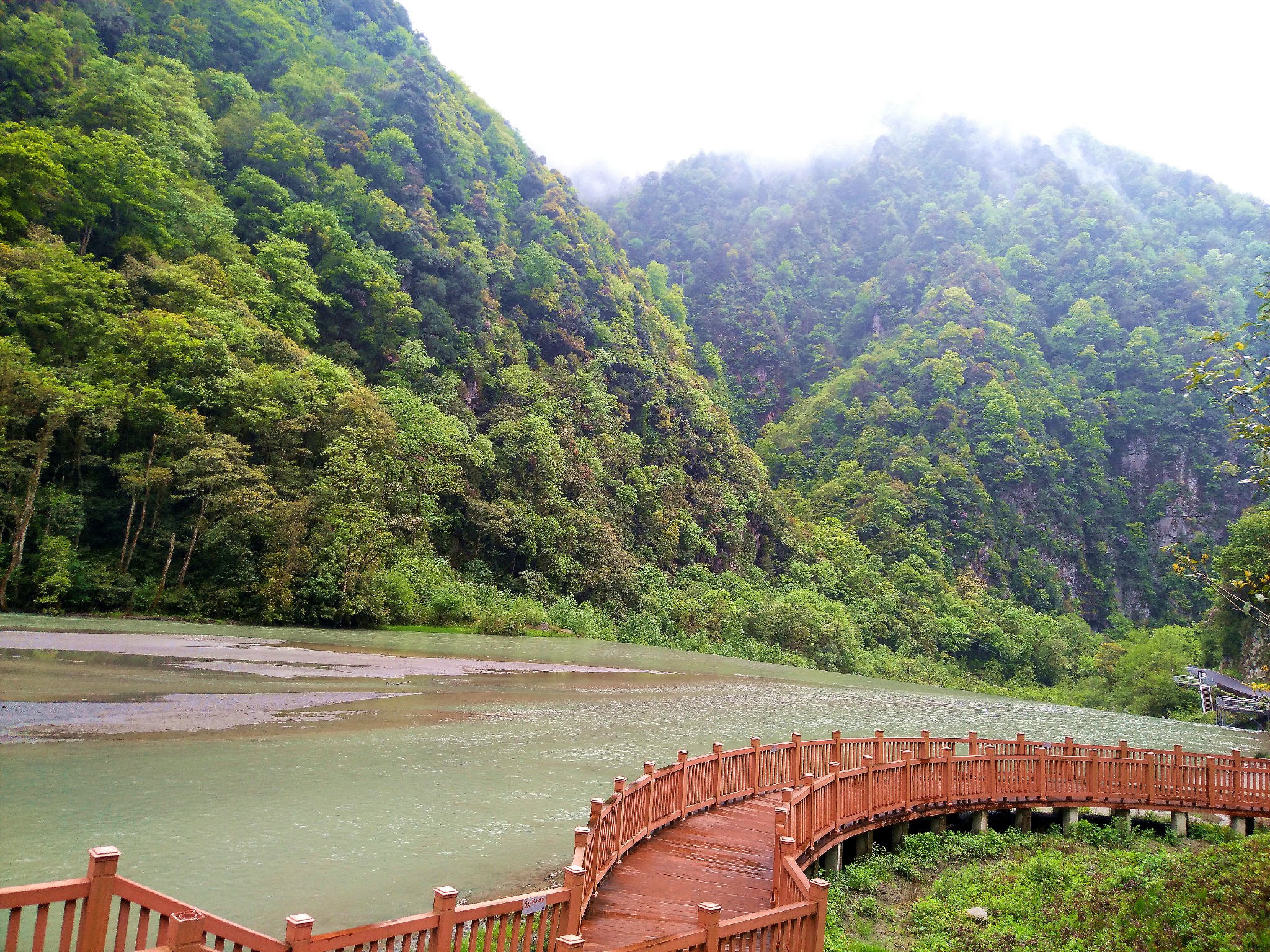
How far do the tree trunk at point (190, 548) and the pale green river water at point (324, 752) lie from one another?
353cm

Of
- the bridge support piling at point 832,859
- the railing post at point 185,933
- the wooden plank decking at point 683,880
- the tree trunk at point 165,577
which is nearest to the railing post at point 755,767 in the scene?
the wooden plank decking at point 683,880

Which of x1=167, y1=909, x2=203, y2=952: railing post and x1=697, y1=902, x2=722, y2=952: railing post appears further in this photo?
x1=697, y1=902, x2=722, y2=952: railing post

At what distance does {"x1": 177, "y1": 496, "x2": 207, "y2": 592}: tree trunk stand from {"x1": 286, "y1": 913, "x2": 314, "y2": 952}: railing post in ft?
117

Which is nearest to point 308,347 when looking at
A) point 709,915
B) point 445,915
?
point 445,915

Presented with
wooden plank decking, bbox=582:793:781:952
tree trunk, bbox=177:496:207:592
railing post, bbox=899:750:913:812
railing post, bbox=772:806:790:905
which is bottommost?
wooden plank decking, bbox=582:793:781:952

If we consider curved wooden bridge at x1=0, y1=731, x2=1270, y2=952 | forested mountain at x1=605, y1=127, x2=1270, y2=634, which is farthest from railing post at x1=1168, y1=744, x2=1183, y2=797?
forested mountain at x1=605, y1=127, x2=1270, y2=634

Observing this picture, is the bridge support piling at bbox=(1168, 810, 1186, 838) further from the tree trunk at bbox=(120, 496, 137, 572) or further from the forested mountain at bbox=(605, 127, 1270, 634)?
the forested mountain at bbox=(605, 127, 1270, 634)

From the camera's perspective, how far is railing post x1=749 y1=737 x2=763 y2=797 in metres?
12.1

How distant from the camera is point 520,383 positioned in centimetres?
6134

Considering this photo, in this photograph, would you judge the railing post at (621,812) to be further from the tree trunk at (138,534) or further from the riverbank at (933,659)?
the tree trunk at (138,534)

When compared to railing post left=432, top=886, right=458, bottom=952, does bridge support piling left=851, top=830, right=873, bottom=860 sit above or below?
below

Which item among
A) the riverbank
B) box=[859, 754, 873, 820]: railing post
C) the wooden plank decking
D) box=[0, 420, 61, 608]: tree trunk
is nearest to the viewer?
the wooden plank decking

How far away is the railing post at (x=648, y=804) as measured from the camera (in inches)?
366

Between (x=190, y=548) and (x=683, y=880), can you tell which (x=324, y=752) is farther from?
(x=190, y=548)
